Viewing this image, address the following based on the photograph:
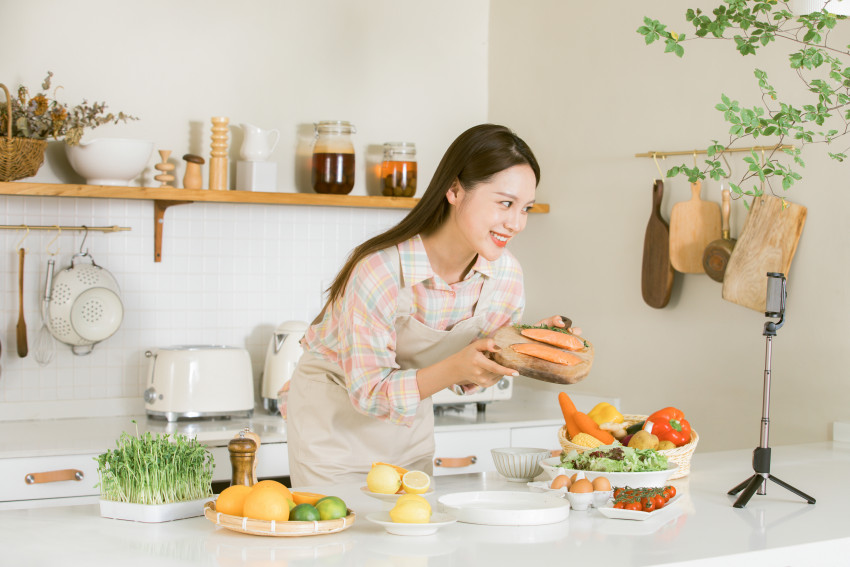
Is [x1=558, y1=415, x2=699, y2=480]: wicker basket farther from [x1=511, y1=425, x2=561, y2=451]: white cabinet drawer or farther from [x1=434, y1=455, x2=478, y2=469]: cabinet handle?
[x1=511, y1=425, x2=561, y2=451]: white cabinet drawer

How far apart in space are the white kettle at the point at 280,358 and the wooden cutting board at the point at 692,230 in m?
1.25

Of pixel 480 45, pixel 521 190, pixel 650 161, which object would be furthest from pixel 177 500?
pixel 480 45

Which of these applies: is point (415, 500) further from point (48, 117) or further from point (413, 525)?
point (48, 117)

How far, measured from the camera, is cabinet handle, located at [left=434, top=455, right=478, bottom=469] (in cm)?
299

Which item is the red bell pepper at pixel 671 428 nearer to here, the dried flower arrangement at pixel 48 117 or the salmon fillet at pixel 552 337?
the salmon fillet at pixel 552 337

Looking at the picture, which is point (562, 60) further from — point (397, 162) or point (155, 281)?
point (155, 281)

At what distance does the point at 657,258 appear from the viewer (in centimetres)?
301

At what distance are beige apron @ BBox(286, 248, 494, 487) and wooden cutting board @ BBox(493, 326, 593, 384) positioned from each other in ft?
0.95

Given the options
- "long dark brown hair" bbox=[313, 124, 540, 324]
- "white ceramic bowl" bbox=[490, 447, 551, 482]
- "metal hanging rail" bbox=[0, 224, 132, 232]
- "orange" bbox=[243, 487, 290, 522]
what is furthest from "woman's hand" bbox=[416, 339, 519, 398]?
"metal hanging rail" bbox=[0, 224, 132, 232]

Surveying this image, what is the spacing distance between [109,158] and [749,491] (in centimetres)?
211

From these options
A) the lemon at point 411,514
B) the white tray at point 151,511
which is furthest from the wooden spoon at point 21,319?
the lemon at point 411,514

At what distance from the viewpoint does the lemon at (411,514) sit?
1413 mm

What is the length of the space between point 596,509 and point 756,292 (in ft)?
3.95

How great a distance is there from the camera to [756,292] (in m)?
2.62
